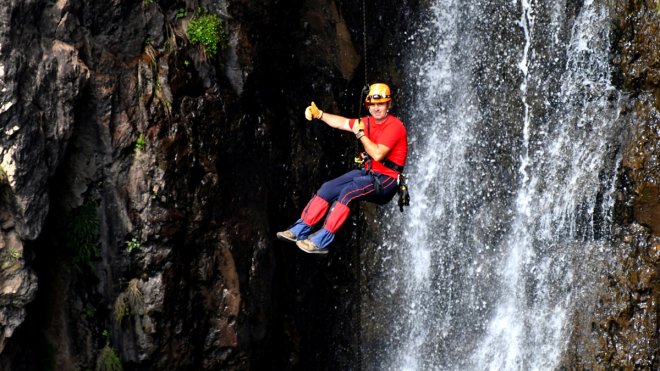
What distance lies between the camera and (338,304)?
38.9 ft

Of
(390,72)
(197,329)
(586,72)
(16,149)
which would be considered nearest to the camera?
(16,149)

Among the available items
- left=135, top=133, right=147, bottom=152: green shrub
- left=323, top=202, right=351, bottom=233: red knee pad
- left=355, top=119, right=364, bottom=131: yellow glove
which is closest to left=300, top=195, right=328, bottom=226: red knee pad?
left=323, top=202, right=351, bottom=233: red knee pad

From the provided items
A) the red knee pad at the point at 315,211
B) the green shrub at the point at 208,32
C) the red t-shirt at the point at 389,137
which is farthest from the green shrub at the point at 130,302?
the red t-shirt at the point at 389,137

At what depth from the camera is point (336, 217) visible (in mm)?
8305

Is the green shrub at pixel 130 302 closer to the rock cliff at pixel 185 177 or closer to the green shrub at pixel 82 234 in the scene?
the rock cliff at pixel 185 177

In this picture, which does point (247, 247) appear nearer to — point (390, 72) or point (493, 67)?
point (390, 72)

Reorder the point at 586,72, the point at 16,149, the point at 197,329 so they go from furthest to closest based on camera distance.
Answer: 1. the point at 586,72
2. the point at 197,329
3. the point at 16,149

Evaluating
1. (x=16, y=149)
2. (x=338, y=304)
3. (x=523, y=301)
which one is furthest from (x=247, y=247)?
(x=523, y=301)

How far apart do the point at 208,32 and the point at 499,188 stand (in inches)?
180

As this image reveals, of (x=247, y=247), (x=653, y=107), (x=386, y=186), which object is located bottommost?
(x=247, y=247)

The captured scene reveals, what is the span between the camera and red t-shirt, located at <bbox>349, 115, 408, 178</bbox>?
819cm

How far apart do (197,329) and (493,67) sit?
5.27 m

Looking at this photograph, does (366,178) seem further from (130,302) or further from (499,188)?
(499,188)

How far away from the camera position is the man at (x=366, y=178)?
8172mm
